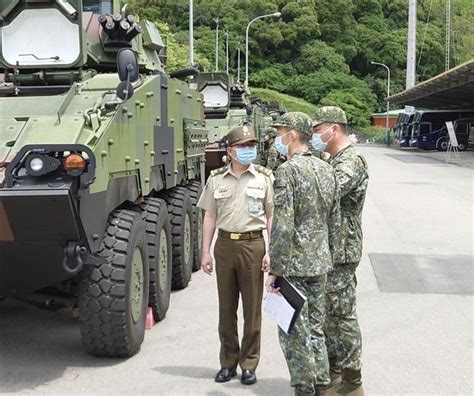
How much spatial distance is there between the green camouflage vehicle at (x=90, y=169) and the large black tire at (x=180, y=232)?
2 cm

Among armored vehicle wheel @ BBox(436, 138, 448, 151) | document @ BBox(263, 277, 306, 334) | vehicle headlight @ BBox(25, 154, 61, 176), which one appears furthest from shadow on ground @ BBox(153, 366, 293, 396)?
armored vehicle wheel @ BBox(436, 138, 448, 151)

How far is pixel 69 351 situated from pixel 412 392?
2647 mm

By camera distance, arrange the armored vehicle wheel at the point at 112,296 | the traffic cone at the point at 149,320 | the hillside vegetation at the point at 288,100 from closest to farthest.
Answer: the armored vehicle wheel at the point at 112,296
the traffic cone at the point at 149,320
the hillside vegetation at the point at 288,100

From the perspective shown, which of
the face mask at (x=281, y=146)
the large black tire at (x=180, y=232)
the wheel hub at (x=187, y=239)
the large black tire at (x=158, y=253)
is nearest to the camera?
the face mask at (x=281, y=146)

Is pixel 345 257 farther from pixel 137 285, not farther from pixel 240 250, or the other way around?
pixel 137 285

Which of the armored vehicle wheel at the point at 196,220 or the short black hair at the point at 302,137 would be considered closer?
the short black hair at the point at 302,137

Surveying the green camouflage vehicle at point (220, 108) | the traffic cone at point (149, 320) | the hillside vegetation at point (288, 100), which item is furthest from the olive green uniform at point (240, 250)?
the hillside vegetation at point (288, 100)

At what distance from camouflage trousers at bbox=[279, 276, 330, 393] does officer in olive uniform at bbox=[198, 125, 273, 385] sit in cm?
60

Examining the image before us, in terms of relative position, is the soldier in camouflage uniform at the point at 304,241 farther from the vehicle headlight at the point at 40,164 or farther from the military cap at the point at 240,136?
the vehicle headlight at the point at 40,164

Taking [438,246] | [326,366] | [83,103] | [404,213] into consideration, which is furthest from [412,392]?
[404,213]

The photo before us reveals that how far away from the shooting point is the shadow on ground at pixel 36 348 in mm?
5148

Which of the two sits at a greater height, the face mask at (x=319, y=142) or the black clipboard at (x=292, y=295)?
the face mask at (x=319, y=142)

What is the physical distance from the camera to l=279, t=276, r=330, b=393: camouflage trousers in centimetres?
421

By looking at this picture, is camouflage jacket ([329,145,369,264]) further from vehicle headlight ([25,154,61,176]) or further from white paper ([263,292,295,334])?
vehicle headlight ([25,154,61,176])
